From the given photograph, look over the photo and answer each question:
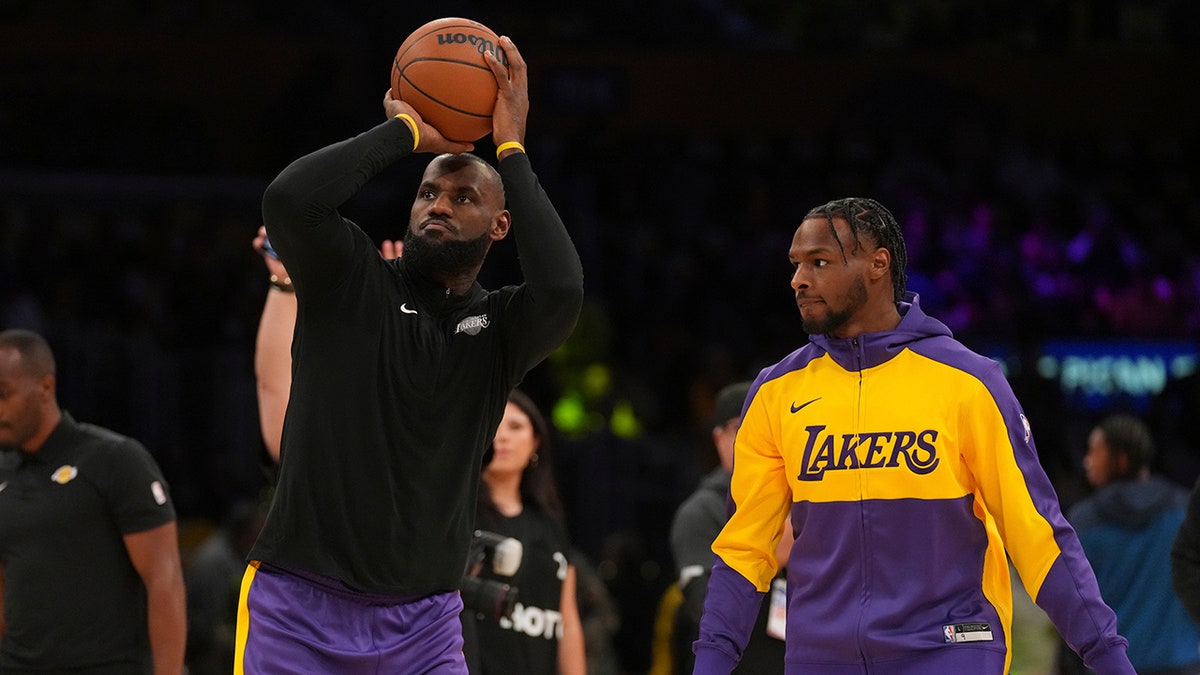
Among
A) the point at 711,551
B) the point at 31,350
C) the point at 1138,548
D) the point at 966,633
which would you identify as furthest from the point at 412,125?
the point at 1138,548

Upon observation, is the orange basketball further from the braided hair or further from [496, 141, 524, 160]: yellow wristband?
the braided hair

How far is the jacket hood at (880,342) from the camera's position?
4.15m

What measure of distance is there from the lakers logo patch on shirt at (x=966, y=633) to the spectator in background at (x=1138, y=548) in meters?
4.03

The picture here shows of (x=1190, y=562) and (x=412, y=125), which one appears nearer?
(x=412, y=125)

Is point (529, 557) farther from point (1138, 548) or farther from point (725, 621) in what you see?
point (1138, 548)

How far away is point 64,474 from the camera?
220 inches

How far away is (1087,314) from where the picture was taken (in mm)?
15867

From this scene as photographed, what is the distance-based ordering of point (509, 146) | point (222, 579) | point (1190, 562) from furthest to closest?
point (222, 579), point (1190, 562), point (509, 146)

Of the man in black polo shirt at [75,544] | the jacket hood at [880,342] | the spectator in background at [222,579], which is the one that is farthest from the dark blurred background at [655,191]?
the jacket hood at [880,342]

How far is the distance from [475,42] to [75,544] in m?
2.49

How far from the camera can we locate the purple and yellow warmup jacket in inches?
154

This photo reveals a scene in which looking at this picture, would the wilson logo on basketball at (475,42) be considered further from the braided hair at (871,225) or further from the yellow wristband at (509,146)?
the braided hair at (871,225)

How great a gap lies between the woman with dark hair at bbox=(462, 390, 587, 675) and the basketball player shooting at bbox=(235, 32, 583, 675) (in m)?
1.83

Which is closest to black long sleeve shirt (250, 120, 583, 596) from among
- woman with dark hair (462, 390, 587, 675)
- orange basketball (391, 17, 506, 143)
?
orange basketball (391, 17, 506, 143)
